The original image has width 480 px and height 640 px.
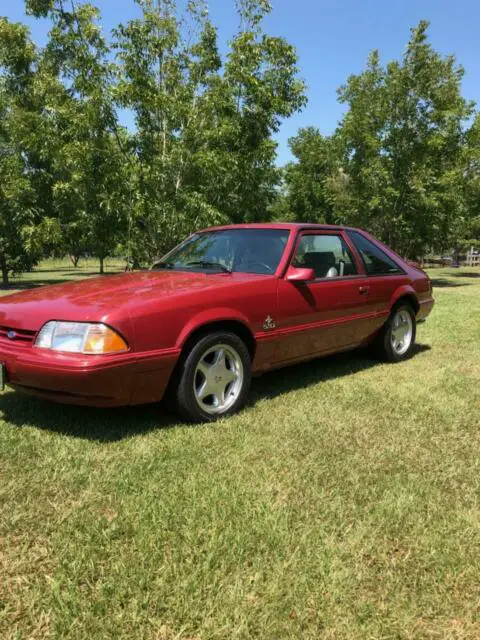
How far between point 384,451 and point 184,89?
8378 mm

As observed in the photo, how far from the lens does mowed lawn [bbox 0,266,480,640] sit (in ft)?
6.52

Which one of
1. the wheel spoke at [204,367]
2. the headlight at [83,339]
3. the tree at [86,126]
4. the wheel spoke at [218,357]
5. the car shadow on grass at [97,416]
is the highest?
the tree at [86,126]

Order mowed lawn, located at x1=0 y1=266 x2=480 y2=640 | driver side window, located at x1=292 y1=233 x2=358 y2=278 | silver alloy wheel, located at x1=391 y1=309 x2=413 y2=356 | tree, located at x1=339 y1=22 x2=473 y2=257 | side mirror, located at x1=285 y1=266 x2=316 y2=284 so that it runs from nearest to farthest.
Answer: mowed lawn, located at x1=0 y1=266 x2=480 y2=640, side mirror, located at x1=285 y1=266 x2=316 y2=284, driver side window, located at x1=292 y1=233 x2=358 y2=278, silver alloy wheel, located at x1=391 y1=309 x2=413 y2=356, tree, located at x1=339 y1=22 x2=473 y2=257

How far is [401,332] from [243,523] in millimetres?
4090

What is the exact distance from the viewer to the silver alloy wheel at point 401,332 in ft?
19.8

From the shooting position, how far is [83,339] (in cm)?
340

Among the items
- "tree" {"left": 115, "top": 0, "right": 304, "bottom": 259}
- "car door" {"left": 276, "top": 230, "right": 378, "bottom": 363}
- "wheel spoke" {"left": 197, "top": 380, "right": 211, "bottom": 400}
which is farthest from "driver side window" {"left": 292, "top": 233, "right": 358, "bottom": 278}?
"tree" {"left": 115, "top": 0, "right": 304, "bottom": 259}

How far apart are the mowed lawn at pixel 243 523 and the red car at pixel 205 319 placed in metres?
0.37

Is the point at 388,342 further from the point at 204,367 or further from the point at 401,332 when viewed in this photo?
the point at 204,367

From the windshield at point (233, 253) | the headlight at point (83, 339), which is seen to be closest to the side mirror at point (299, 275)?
the windshield at point (233, 253)

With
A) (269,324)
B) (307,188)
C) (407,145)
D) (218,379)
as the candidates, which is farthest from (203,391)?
(307,188)

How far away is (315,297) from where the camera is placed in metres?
4.80

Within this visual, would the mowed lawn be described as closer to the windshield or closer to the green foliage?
the windshield

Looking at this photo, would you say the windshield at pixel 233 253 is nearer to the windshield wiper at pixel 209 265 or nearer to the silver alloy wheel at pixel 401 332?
the windshield wiper at pixel 209 265
